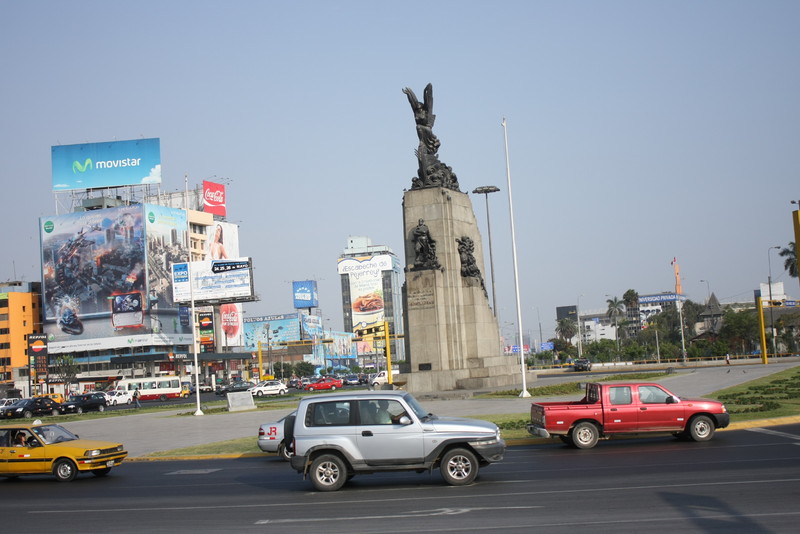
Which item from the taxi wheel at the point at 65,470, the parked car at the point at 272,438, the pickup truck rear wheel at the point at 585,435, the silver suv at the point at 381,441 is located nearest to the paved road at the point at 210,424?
the parked car at the point at 272,438

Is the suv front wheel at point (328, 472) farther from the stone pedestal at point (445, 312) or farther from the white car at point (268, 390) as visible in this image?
the white car at point (268, 390)

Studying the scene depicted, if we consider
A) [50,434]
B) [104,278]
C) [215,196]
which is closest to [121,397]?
[104,278]

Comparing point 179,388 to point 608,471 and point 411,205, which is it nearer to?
point 411,205

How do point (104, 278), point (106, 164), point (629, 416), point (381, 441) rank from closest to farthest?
1. point (381, 441)
2. point (629, 416)
3. point (106, 164)
4. point (104, 278)

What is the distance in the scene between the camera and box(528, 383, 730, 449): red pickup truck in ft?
61.7

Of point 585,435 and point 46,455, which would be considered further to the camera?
point 585,435

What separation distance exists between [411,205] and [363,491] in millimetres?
26944

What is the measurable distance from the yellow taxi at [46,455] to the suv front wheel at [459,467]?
9.17 metres

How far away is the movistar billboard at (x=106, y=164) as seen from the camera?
112 m

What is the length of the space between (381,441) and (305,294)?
556 ft

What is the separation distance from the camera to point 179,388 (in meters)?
84.1

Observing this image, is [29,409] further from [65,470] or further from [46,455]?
[65,470]

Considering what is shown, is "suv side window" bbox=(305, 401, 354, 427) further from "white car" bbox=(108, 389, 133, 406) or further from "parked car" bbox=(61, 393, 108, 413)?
"white car" bbox=(108, 389, 133, 406)

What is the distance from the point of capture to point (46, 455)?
19.0 m
